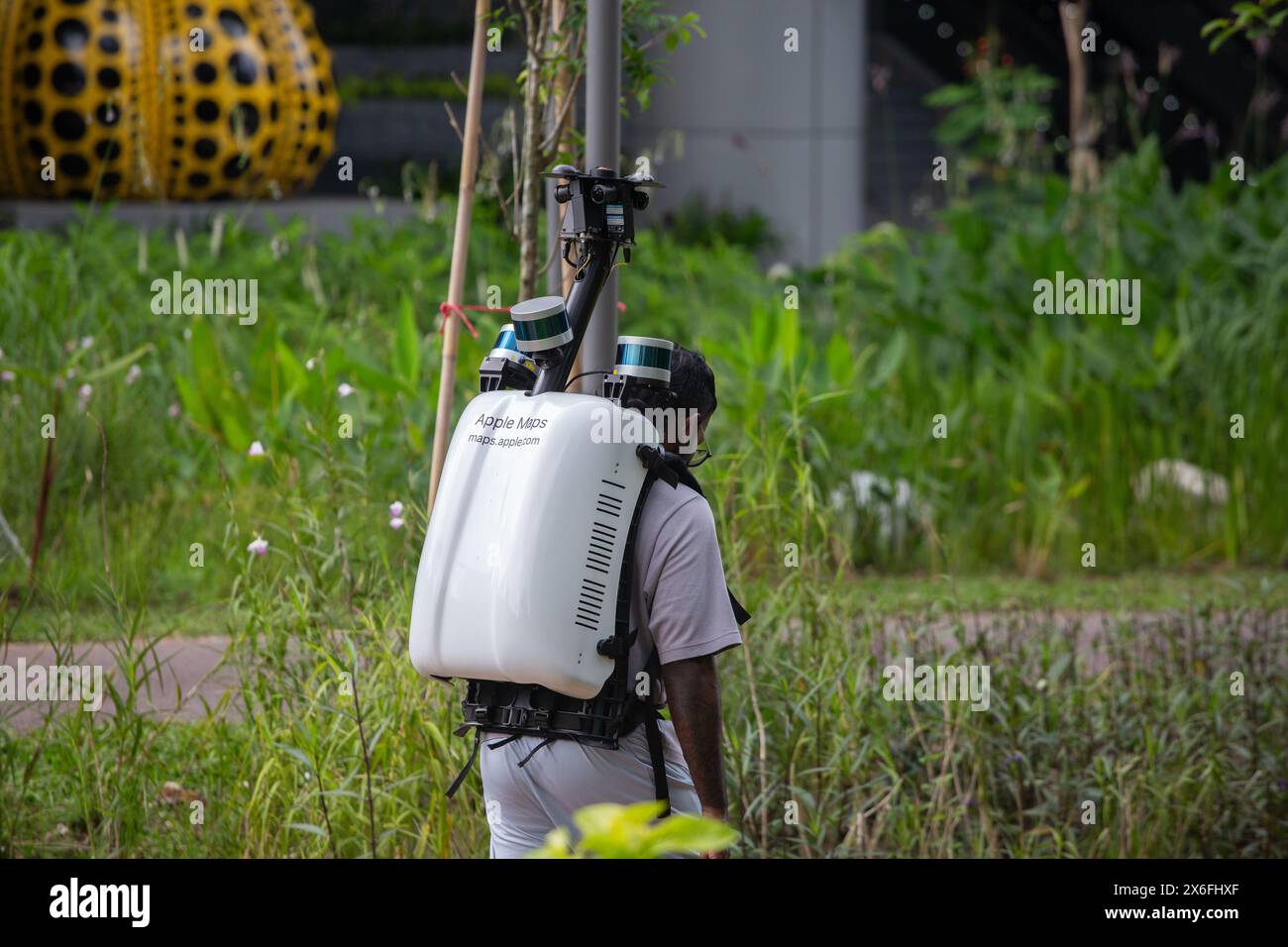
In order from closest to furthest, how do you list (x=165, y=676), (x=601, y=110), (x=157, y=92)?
(x=601, y=110)
(x=165, y=676)
(x=157, y=92)

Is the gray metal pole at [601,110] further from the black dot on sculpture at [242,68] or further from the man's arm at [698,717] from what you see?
the black dot on sculpture at [242,68]

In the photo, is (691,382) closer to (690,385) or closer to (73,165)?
(690,385)

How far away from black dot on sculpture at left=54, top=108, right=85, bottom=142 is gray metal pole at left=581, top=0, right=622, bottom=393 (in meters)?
7.09

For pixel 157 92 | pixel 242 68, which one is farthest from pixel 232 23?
pixel 157 92

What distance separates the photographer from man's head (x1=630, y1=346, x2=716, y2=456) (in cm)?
237

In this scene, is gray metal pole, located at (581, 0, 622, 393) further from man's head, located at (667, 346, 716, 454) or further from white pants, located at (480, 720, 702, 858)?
white pants, located at (480, 720, 702, 858)

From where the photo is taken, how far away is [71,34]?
898 centimetres

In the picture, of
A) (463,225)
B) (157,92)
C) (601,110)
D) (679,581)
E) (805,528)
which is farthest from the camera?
(157,92)

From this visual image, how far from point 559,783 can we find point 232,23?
325 inches

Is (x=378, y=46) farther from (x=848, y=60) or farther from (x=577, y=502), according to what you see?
(x=577, y=502)

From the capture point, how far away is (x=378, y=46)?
39.3 ft
